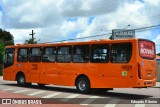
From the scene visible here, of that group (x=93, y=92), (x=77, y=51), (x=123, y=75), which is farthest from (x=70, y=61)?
(x=123, y=75)

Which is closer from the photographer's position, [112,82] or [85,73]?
[112,82]

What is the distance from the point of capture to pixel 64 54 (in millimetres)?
20906

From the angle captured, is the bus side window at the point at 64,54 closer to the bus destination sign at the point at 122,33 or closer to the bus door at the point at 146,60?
the bus door at the point at 146,60

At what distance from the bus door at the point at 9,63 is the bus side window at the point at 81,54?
6428 mm

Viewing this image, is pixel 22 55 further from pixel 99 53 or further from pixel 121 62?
pixel 121 62

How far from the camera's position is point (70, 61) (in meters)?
Answer: 20.5

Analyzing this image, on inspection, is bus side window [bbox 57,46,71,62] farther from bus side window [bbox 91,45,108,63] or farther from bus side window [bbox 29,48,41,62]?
bus side window [bbox 29,48,41,62]

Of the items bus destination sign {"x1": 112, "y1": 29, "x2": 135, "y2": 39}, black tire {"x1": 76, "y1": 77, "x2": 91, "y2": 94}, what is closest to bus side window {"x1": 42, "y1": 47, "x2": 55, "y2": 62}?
black tire {"x1": 76, "y1": 77, "x2": 91, "y2": 94}

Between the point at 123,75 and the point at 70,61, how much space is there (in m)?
A: 3.81

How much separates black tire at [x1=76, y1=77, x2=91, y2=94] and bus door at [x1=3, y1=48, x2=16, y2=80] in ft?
22.1

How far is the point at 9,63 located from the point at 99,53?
876cm

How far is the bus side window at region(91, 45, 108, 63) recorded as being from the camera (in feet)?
61.2

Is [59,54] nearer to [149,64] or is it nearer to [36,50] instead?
[36,50]

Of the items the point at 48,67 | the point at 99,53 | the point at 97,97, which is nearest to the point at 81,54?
the point at 99,53
